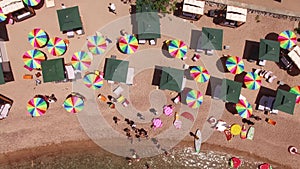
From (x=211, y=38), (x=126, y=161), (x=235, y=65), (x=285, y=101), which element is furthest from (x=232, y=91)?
(x=126, y=161)

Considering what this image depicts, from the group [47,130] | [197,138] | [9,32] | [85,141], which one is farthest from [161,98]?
[9,32]

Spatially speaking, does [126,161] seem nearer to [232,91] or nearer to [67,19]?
[232,91]

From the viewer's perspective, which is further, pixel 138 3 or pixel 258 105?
pixel 258 105

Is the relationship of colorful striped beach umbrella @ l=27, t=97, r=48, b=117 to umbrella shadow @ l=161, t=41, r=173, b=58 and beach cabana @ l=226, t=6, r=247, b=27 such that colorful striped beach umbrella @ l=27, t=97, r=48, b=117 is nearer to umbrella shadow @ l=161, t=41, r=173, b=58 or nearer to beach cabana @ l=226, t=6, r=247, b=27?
umbrella shadow @ l=161, t=41, r=173, b=58

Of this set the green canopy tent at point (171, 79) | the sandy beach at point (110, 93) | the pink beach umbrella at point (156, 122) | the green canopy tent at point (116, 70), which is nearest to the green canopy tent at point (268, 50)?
the sandy beach at point (110, 93)

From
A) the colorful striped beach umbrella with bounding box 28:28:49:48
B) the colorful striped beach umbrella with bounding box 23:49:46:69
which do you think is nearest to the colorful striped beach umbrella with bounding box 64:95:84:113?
the colorful striped beach umbrella with bounding box 23:49:46:69

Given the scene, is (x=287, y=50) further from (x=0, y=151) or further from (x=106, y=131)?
(x=0, y=151)
